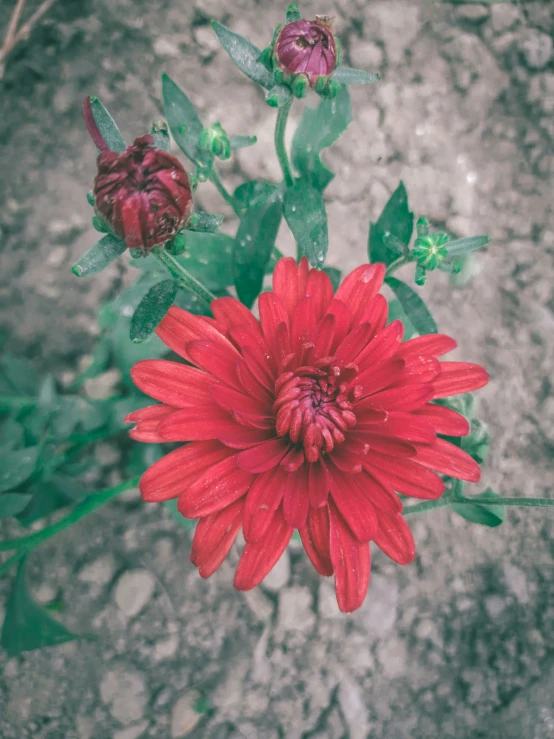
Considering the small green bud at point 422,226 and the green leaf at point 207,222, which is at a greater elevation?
the small green bud at point 422,226

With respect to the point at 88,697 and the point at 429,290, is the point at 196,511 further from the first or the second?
the point at 429,290

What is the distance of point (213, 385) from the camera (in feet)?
3.05

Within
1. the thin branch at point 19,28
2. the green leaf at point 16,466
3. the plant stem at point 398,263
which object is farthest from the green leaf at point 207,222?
the thin branch at point 19,28

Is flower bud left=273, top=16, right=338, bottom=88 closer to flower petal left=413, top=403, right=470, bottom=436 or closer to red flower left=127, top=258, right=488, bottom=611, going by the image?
red flower left=127, top=258, right=488, bottom=611

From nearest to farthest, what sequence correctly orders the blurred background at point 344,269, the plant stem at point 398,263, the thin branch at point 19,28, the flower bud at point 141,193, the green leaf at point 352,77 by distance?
the flower bud at point 141,193, the green leaf at point 352,77, the plant stem at point 398,263, the blurred background at point 344,269, the thin branch at point 19,28

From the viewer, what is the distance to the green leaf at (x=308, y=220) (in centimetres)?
112

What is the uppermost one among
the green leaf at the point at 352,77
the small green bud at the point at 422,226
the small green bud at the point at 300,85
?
the green leaf at the point at 352,77

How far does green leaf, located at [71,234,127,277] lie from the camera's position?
0.91 meters

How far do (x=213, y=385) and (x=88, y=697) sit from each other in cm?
114

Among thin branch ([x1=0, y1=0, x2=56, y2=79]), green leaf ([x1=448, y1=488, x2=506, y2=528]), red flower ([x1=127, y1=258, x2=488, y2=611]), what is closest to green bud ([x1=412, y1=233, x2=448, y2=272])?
red flower ([x1=127, y1=258, x2=488, y2=611])

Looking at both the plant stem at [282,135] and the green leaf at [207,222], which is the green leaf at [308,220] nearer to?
the plant stem at [282,135]

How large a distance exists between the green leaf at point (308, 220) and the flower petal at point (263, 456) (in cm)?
36

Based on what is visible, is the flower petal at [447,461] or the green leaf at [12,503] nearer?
the flower petal at [447,461]

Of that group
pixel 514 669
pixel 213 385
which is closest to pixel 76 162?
pixel 213 385
